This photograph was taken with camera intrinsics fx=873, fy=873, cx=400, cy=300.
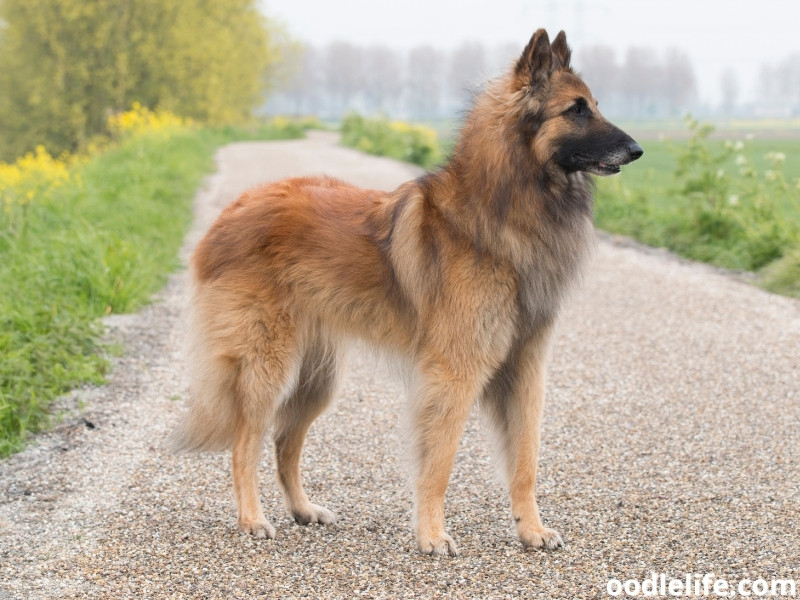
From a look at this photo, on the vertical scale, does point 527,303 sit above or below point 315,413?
above

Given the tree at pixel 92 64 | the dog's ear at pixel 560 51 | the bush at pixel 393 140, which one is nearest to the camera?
the dog's ear at pixel 560 51

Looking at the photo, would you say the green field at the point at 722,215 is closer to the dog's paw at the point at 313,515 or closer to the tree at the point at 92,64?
the dog's paw at the point at 313,515

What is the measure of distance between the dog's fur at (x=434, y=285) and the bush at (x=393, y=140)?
46.0 ft

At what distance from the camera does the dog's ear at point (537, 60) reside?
3697 millimetres

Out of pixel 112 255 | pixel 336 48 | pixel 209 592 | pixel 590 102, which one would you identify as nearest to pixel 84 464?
pixel 209 592

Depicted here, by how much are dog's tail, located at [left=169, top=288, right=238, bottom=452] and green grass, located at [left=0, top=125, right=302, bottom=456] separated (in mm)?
1331

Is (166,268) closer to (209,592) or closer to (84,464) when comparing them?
(84,464)

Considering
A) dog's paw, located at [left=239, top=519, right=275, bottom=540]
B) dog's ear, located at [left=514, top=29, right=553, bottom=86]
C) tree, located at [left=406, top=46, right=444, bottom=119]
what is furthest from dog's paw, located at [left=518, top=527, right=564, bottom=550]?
tree, located at [left=406, top=46, right=444, bottom=119]

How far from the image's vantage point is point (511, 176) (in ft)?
12.4

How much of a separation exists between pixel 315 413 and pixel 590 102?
79.2 inches

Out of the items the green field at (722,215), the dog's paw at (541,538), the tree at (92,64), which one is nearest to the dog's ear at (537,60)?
the dog's paw at (541,538)

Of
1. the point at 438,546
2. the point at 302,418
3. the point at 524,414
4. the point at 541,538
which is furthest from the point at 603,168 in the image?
the point at 302,418

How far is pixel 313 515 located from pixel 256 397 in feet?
2.15

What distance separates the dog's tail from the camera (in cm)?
405
